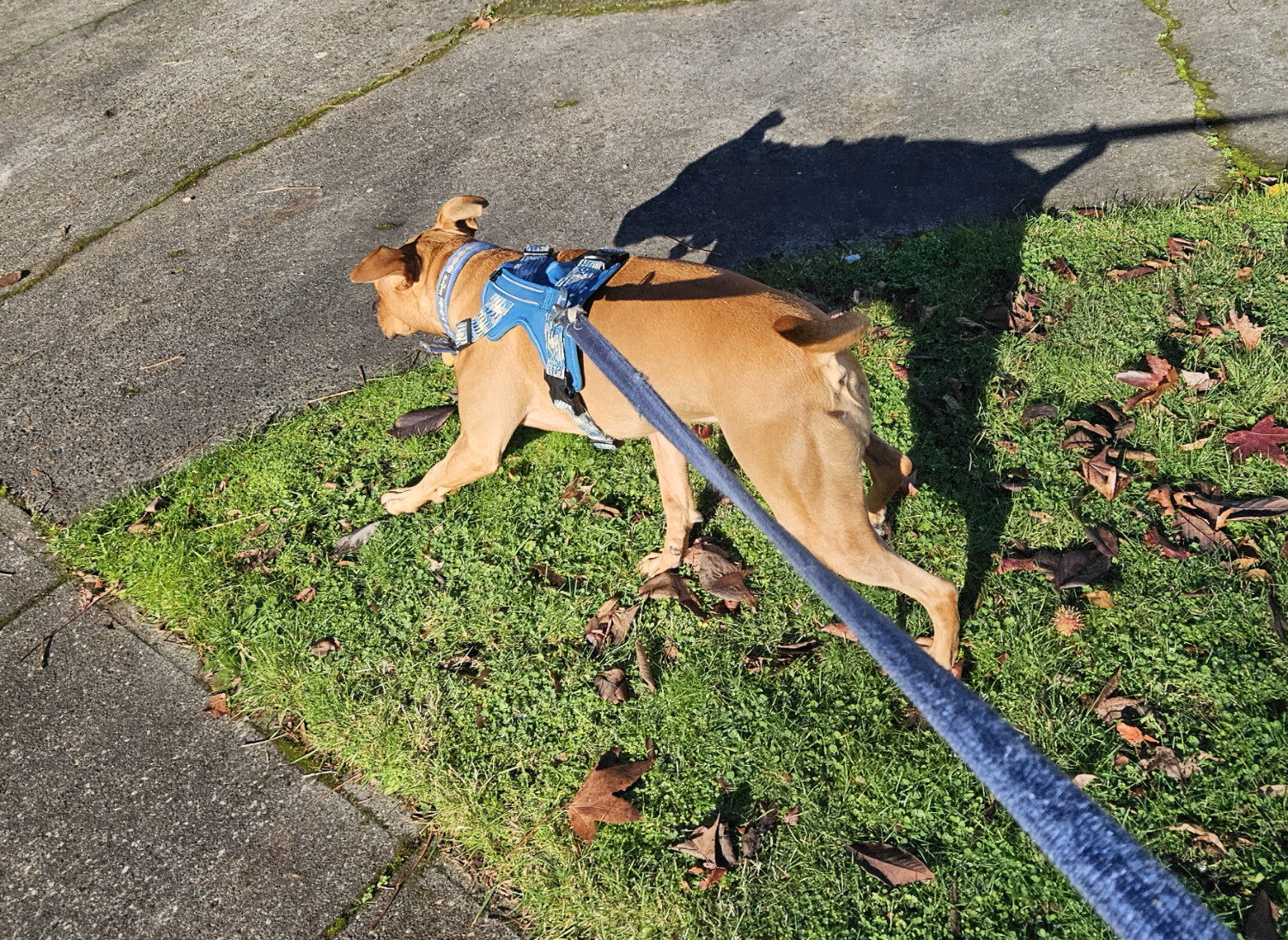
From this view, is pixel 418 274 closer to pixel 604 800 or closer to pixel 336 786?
pixel 336 786

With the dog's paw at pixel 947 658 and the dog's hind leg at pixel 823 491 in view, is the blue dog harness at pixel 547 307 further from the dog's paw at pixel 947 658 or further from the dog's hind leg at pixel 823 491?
the dog's paw at pixel 947 658

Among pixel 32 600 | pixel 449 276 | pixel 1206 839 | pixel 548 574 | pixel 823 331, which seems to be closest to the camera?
pixel 1206 839

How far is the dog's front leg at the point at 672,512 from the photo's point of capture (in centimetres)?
393

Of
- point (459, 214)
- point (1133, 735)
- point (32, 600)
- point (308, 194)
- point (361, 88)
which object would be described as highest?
point (459, 214)

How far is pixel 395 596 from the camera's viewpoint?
405cm

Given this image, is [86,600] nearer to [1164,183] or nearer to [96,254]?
[96,254]

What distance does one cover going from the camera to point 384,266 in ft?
12.5

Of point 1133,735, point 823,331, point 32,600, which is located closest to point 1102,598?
point 1133,735

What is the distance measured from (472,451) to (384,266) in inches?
33.0

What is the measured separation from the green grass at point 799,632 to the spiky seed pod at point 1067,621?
0.11ft

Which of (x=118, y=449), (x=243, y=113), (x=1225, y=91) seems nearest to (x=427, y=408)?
(x=118, y=449)

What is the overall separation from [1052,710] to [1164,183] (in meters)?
3.95

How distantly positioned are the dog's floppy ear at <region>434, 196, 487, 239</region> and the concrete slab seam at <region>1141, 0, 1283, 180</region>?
4.62m

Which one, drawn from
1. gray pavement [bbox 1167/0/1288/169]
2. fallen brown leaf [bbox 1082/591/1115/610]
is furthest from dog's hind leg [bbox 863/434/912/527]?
gray pavement [bbox 1167/0/1288/169]
